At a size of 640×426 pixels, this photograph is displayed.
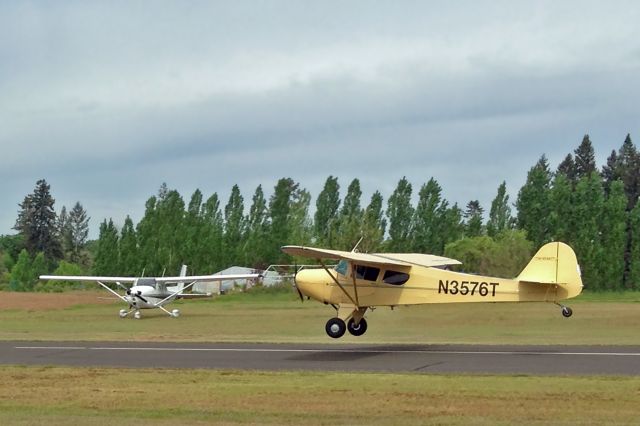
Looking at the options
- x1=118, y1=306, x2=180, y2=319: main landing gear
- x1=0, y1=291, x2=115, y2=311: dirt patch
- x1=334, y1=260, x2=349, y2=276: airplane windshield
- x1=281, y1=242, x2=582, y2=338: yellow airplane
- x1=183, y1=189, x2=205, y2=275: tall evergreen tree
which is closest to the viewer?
x1=281, y1=242, x2=582, y2=338: yellow airplane

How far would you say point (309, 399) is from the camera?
17.0 meters

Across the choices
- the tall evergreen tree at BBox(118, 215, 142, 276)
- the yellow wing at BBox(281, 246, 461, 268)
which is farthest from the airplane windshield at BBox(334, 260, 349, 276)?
the tall evergreen tree at BBox(118, 215, 142, 276)

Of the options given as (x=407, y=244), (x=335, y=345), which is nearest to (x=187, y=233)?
(x=407, y=244)

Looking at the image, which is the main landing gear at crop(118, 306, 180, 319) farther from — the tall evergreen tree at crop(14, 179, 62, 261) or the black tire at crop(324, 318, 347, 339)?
the tall evergreen tree at crop(14, 179, 62, 261)

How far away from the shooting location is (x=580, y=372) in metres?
20.1

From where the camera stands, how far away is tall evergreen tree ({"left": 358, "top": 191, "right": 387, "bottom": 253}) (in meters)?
70.9

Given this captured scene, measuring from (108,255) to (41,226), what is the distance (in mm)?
45826

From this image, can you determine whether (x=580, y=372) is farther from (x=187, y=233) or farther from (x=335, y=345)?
(x=187, y=233)

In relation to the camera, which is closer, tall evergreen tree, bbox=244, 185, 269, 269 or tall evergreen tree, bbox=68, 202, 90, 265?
tall evergreen tree, bbox=244, 185, 269, 269

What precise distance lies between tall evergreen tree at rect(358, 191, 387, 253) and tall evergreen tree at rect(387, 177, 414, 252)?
35.9 inches

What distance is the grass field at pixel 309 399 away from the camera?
15.0 metres

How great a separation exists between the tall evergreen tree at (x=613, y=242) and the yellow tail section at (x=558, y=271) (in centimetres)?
5577

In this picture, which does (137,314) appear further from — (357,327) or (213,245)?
(213,245)

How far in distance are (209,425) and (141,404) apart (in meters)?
2.69
